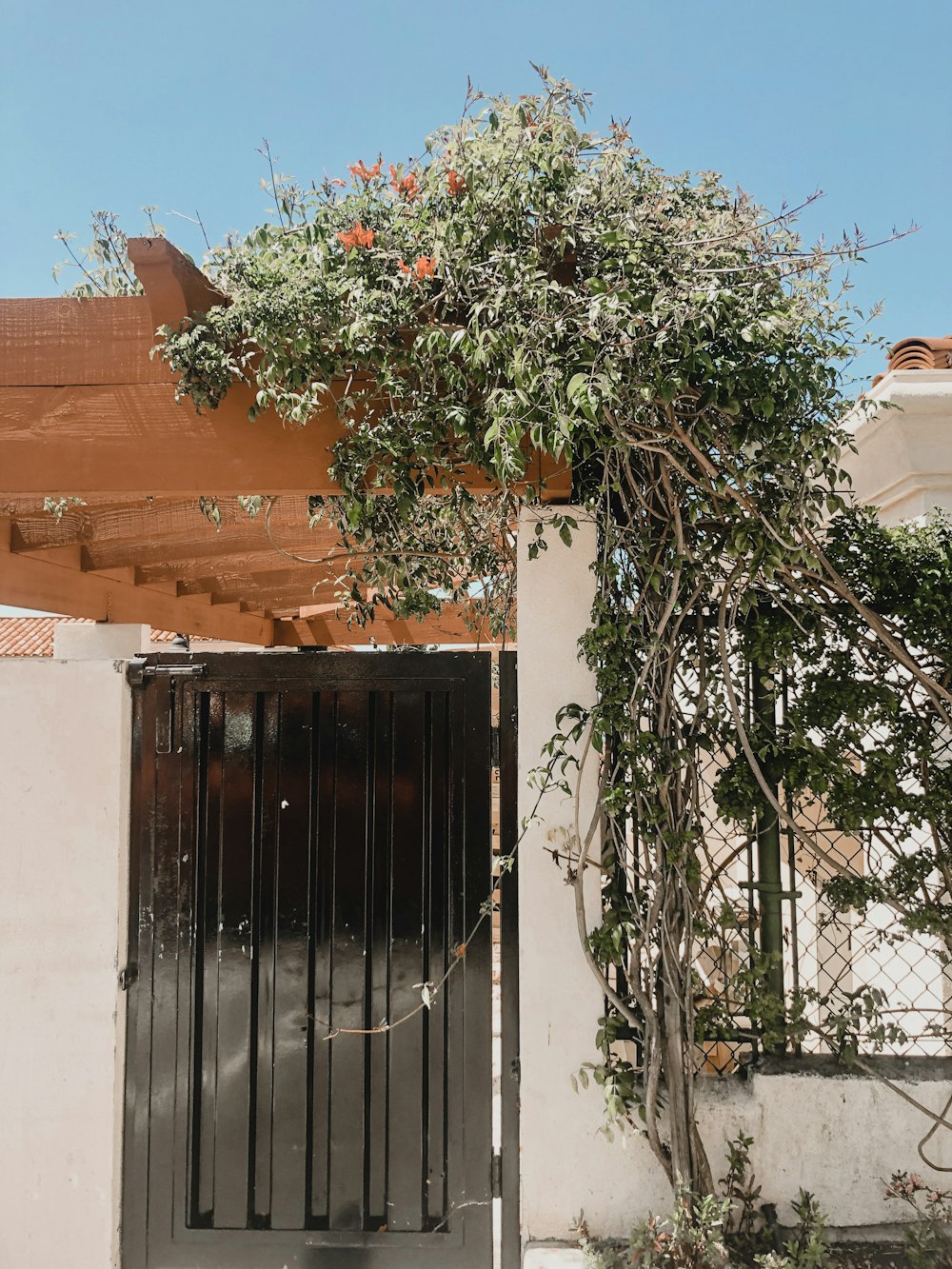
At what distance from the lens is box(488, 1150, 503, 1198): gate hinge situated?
2.68 m

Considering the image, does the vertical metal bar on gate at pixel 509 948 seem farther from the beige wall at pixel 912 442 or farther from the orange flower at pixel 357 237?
the beige wall at pixel 912 442

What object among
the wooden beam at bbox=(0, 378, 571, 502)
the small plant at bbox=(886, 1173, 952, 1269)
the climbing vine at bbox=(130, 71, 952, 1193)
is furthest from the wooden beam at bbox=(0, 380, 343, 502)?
the small plant at bbox=(886, 1173, 952, 1269)

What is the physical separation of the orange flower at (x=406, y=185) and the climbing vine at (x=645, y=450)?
2cm

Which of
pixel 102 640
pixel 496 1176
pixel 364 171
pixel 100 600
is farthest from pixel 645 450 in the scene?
pixel 102 640

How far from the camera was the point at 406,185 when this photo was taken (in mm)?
2420

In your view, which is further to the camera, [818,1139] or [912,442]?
[912,442]

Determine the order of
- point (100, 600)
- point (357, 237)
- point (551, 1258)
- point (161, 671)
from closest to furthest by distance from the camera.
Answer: point (357, 237), point (551, 1258), point (161, 671), point (100, 600)

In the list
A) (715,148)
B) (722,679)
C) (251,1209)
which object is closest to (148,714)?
(251,1209)

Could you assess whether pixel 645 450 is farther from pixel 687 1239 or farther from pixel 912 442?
pixel 687 1239

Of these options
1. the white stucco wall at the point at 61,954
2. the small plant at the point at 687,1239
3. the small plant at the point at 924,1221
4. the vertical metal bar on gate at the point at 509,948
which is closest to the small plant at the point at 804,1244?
the small plant at the point at 687,1239

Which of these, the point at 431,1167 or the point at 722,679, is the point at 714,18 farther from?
the point at 431,1167

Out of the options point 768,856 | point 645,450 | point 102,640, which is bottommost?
point 768,856

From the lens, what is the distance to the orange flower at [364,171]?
243 cm

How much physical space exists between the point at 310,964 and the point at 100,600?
3805mm
